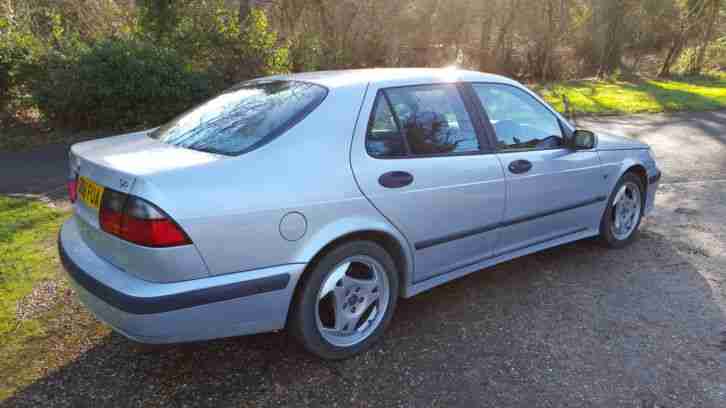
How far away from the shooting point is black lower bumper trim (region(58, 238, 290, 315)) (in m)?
2.46

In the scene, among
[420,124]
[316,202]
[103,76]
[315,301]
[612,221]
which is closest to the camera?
[316,202]

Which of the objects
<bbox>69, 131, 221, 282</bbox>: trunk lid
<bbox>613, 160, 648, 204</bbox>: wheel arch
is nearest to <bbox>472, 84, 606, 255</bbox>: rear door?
<bbox>613, 160, 648, 204</bbox>: wheel arch

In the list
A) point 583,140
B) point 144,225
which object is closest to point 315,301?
point 144,225

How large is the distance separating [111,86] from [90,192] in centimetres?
748

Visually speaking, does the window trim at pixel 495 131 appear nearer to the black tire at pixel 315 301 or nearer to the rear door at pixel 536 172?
the rear door at pixel 536 172

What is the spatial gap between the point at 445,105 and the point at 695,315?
2.14m

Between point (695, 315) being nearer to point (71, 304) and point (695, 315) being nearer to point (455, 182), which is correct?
point (455, 182)

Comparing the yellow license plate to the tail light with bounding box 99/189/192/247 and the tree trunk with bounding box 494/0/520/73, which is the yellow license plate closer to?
the tail light with bounding box 99/189/192/247

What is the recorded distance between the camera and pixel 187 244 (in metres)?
2.47

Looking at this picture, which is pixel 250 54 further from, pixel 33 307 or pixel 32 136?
pixel 33 307

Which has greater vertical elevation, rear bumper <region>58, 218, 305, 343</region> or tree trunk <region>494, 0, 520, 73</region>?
tree trunk <region>494, 0, 520, 73</region>

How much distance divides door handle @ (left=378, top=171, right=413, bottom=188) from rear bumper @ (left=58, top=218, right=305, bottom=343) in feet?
2.24

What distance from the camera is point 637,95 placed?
1508 centimetres

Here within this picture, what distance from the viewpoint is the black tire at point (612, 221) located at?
4.64 metres
